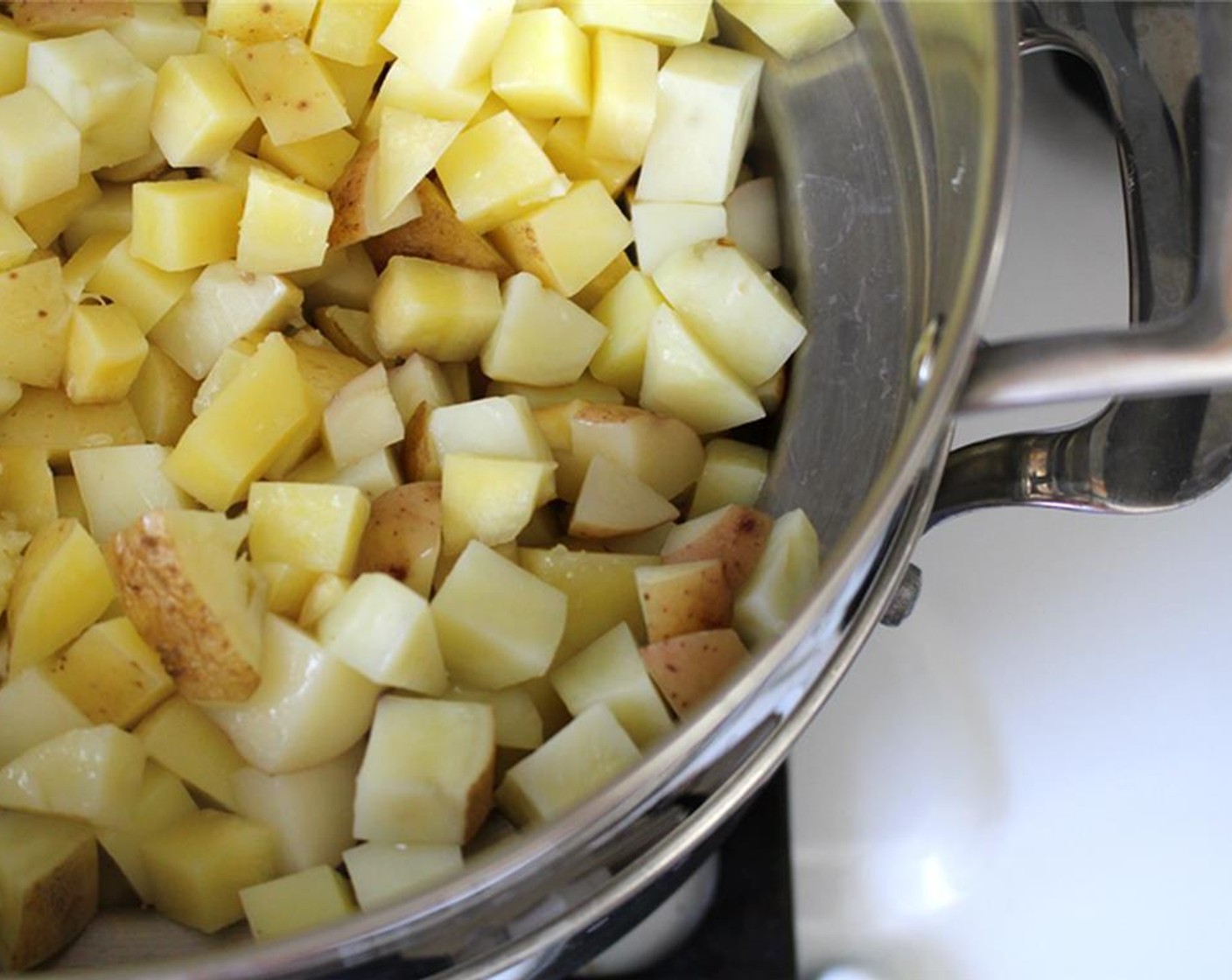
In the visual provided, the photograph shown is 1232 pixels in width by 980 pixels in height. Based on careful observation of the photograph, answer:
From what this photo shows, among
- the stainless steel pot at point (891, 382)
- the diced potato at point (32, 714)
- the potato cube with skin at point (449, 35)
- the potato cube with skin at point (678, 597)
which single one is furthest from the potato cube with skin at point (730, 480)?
the diced potato at point (32, 714)

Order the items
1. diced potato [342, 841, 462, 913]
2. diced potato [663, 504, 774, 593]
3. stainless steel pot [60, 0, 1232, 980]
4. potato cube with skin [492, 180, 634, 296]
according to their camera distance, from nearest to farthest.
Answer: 1. stainless steel pot [60, 0, 1232, 980]
2. diced potato [342, 841, 462, 913]
3. diced potato [663, 504, 774, 593]
4. potato cube with skin [492, 180, 634, 296]

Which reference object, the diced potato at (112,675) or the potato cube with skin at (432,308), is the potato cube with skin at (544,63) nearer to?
the potato cube with skin at (432,308)

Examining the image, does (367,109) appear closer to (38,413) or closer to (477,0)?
(477,0)

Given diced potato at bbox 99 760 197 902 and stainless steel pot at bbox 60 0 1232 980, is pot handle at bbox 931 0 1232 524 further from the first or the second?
diced potato at bbox 99 760 197 902

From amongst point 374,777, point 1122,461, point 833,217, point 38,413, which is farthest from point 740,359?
point 38,413

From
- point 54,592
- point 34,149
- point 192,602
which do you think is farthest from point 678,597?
point 34,149

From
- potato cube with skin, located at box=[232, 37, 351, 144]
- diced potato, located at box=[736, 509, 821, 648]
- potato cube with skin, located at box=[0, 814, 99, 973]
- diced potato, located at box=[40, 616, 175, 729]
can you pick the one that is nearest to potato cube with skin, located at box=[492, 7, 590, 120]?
potato cube with skin, located at box=[232, 37, 351, 144]
